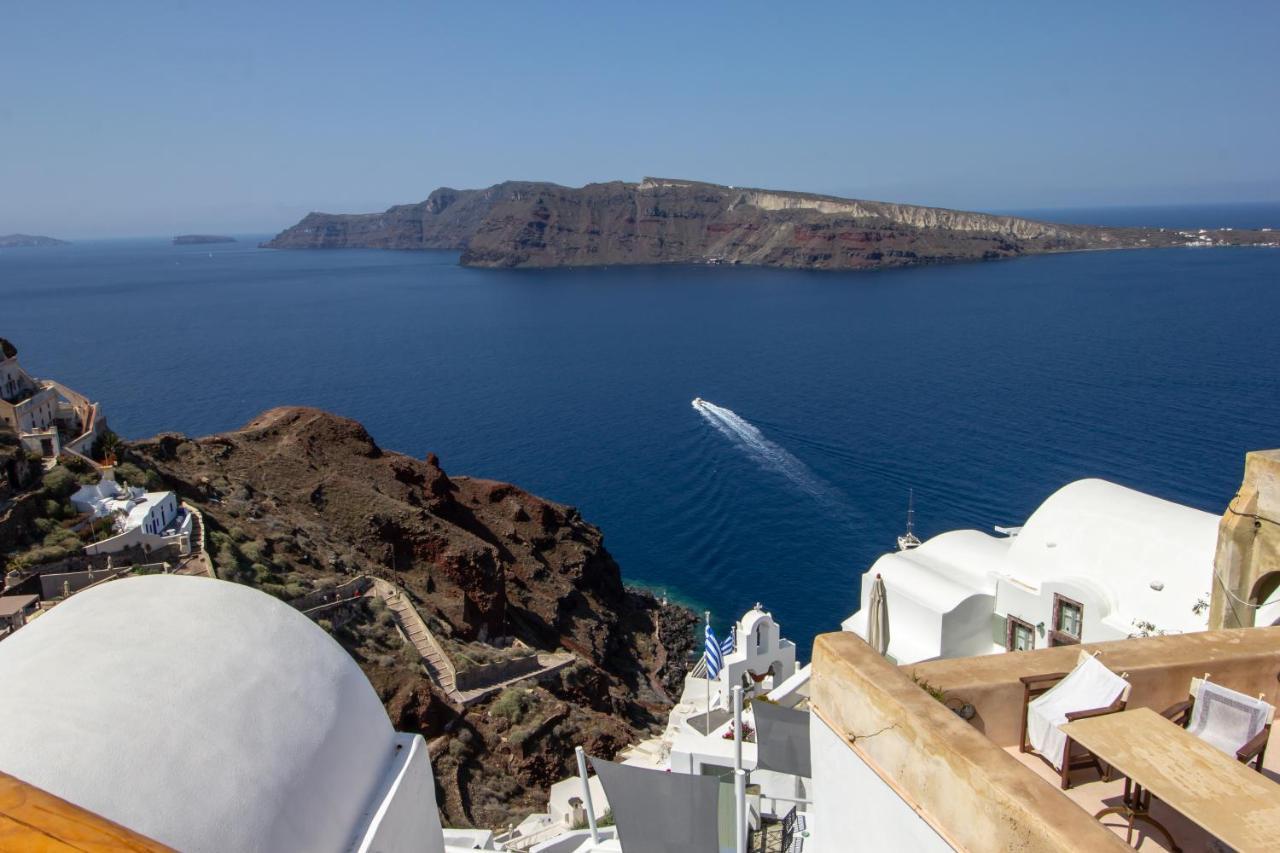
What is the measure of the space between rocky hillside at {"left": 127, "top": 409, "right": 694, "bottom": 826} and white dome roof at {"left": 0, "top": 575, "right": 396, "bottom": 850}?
12.1 meters

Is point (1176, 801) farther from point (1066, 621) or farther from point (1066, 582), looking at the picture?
point (1066, 621)

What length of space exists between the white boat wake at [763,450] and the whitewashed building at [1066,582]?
29.1m

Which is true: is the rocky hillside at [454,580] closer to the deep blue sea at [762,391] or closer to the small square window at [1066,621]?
the deep blue sea at [762,391]

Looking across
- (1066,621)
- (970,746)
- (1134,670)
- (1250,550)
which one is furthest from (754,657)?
(970,746)

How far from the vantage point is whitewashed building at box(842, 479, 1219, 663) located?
1407cm

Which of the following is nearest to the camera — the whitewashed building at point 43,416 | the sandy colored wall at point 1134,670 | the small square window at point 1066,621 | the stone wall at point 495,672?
the sandy colored wall at point 1134,670

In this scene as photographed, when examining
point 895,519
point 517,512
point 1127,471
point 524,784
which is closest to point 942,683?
point 524,784

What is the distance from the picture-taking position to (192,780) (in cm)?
635

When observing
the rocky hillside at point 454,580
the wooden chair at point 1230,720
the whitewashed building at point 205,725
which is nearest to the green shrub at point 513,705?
the rocky hillside at point 454,580

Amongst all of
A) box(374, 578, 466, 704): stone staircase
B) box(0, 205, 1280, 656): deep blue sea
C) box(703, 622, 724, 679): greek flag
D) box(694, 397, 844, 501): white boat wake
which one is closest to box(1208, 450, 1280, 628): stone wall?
box(703, 622, 724, 679): greek flag

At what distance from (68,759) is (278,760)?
1480mm

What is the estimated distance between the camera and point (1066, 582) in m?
14.9

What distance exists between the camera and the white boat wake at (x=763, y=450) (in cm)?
4759

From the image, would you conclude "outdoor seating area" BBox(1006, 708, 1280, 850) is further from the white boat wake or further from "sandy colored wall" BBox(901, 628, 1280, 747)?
the white boat wake
